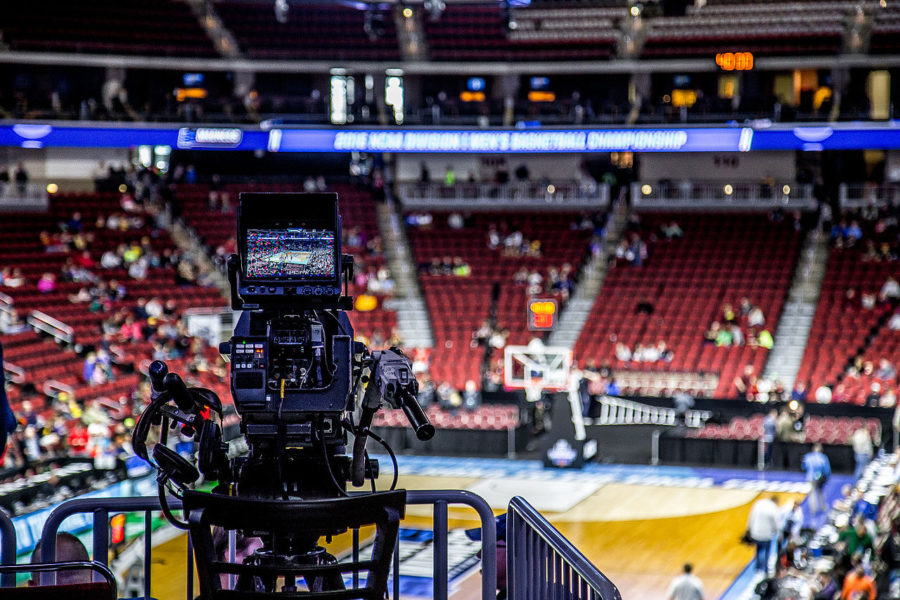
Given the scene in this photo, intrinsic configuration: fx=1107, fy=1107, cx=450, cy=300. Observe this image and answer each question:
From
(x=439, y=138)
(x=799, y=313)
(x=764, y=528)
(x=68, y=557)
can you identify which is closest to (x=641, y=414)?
(x=799, y=313)

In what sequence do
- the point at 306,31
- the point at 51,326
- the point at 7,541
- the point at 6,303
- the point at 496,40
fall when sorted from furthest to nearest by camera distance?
1. the point at 496,40
2. the point at 306,31
3. the point at 51,326
4. the point at 6,303
5. the point at 7,541

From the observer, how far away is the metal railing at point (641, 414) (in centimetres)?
2425

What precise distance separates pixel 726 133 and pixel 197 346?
567 inches

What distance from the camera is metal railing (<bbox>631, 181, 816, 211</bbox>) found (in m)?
31.1

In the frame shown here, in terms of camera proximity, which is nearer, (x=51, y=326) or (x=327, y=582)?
(x=327, y=582)

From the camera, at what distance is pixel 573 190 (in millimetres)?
32906

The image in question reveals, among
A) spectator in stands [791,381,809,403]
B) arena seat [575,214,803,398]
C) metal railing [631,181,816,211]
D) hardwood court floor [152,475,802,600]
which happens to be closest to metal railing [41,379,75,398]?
hardwood court floor [152,475,802,600]

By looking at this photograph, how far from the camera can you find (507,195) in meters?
33.0

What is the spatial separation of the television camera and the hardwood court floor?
7.98m

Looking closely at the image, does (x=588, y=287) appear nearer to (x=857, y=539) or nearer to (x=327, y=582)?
(x=857, y=539)

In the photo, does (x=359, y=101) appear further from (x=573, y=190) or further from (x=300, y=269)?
(x=300, y=269)

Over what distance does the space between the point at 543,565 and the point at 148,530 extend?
5.14 feet

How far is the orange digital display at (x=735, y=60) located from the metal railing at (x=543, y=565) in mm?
28867

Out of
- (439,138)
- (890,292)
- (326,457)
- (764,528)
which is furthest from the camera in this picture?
(439,138)
